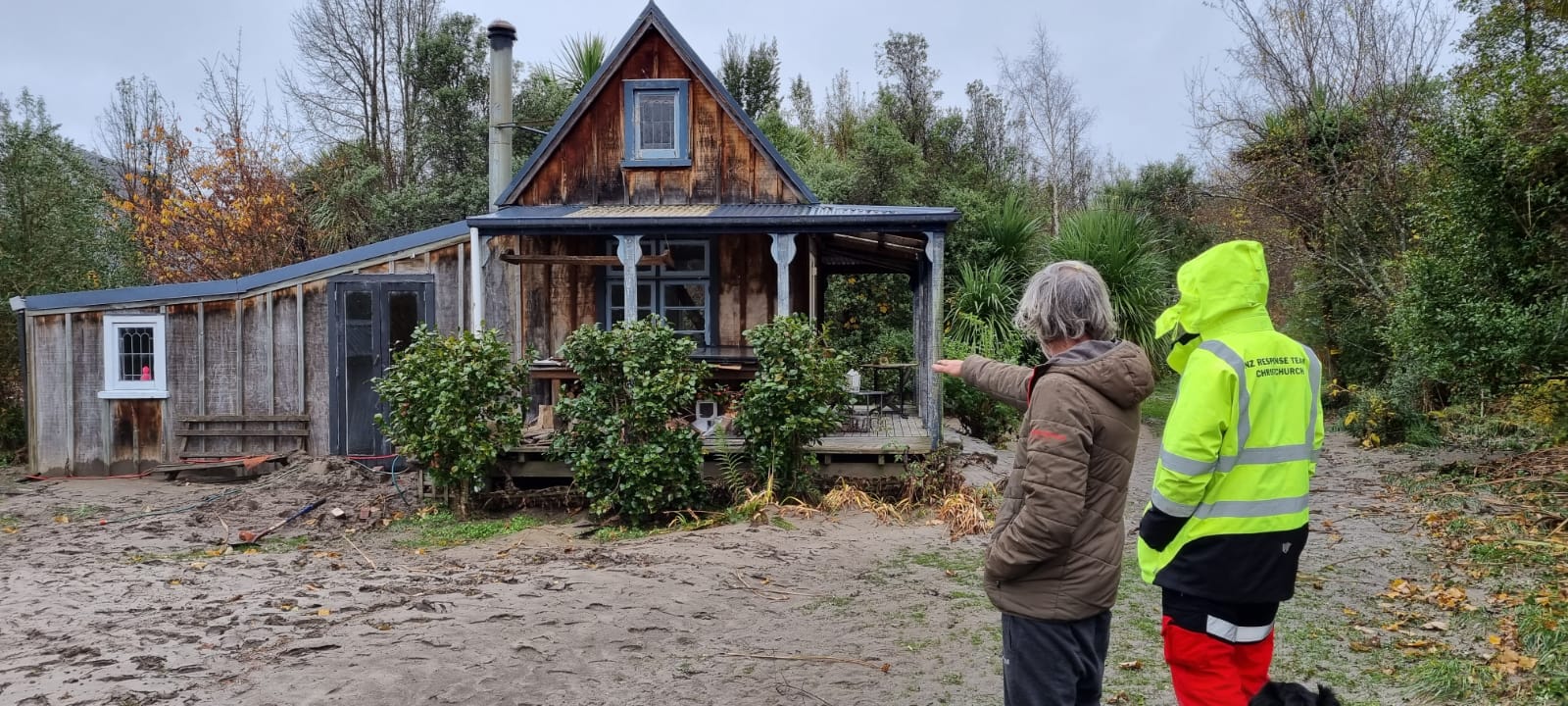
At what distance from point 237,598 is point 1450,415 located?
47.1 feet

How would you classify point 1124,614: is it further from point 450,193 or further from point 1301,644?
point 450,193

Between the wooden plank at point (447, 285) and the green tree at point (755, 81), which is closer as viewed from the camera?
the wooden plank at point (447, 285)

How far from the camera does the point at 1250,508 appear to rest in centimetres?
254

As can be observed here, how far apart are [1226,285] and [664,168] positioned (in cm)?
859

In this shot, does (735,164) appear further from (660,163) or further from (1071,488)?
(1071,488)

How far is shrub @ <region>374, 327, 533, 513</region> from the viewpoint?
7.80 metres

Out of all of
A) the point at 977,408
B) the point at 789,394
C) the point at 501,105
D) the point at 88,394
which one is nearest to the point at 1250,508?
the point at 789,394

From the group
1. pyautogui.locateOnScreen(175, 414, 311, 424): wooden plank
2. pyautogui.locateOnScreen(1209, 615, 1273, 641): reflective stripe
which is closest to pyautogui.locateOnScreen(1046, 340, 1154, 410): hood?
pyautogui.locateOnScreen(1209, 615, 1273, 641): reflective stripe

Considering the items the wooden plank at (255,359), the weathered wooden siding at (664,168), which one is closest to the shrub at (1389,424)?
the weathered wooden siding at (664,168)

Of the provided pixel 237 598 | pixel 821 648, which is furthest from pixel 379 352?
pixel 821 648

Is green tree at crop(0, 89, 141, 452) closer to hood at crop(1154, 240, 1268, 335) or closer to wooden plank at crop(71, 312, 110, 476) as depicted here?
wooden plank at crop(71, 312, 110, 476)

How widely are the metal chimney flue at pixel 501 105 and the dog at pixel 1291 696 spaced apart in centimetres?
1236

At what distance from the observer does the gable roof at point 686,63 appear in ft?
34.1

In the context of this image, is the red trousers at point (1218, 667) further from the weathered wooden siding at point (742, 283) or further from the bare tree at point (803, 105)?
the bare tree at point (803, 105)
